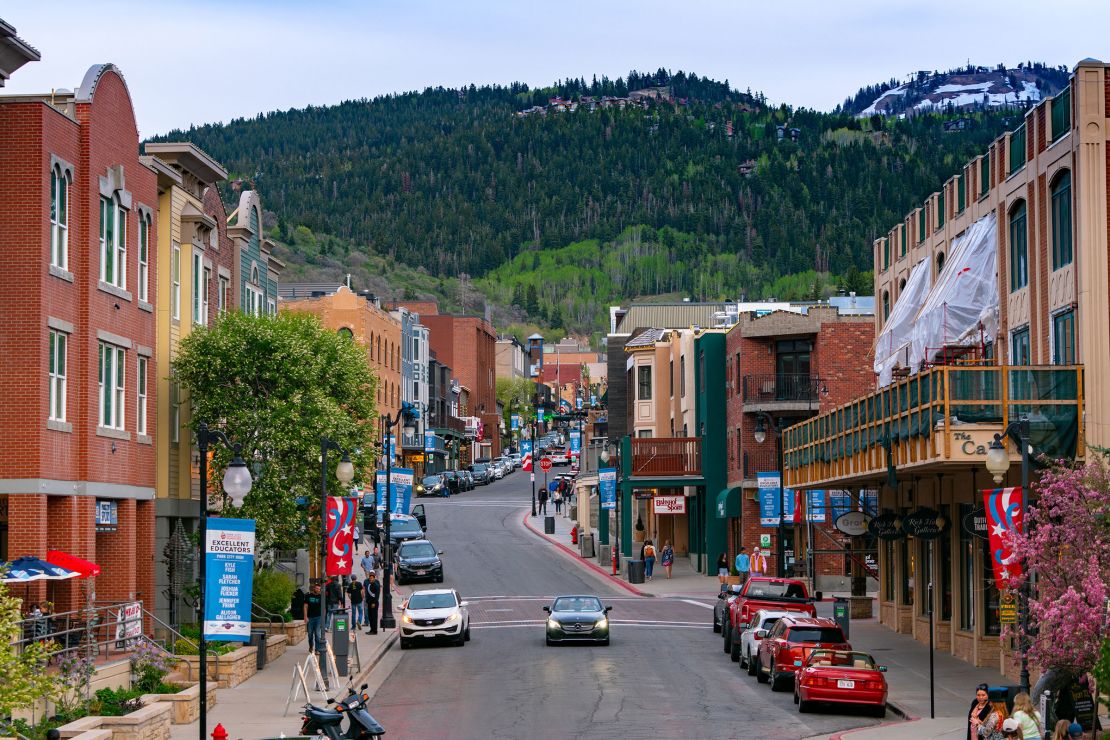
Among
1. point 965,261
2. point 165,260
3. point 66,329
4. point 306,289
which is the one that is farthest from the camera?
point 306,289

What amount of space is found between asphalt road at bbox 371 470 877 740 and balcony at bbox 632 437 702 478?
10.8m

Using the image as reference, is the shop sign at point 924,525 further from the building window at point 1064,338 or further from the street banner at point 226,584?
the street banner at point 226,584

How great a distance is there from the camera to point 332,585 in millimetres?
44312

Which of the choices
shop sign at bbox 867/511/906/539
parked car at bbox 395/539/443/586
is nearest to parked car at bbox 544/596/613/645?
shop sign at bbox 867/511/906/539

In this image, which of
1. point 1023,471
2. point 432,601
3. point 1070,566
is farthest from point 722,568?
point 1070,566

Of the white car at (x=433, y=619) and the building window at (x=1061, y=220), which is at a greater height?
the building window at (x=1061, y=220)

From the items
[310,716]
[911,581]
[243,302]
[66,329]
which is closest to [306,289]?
[243,302]

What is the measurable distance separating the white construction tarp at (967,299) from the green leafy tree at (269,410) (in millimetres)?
15066

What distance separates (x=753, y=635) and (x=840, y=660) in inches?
231

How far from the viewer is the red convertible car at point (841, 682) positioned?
2853 cm

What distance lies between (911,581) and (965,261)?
1268cm

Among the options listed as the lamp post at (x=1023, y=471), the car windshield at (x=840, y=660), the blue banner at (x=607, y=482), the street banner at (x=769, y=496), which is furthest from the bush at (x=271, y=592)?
the blue banner at (x=607, y=482)

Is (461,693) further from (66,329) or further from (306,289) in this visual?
(306,289)

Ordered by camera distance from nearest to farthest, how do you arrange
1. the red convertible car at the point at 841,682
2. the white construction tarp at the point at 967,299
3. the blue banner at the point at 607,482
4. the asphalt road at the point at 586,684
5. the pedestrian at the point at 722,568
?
the asphalt road at the point at 586,684 → the red convertible car at the point at 841,682 → the white construction tarp at the point at 967,299 → the pedestrian at the point at 722,568 → the blue banner at the point at 607,482
